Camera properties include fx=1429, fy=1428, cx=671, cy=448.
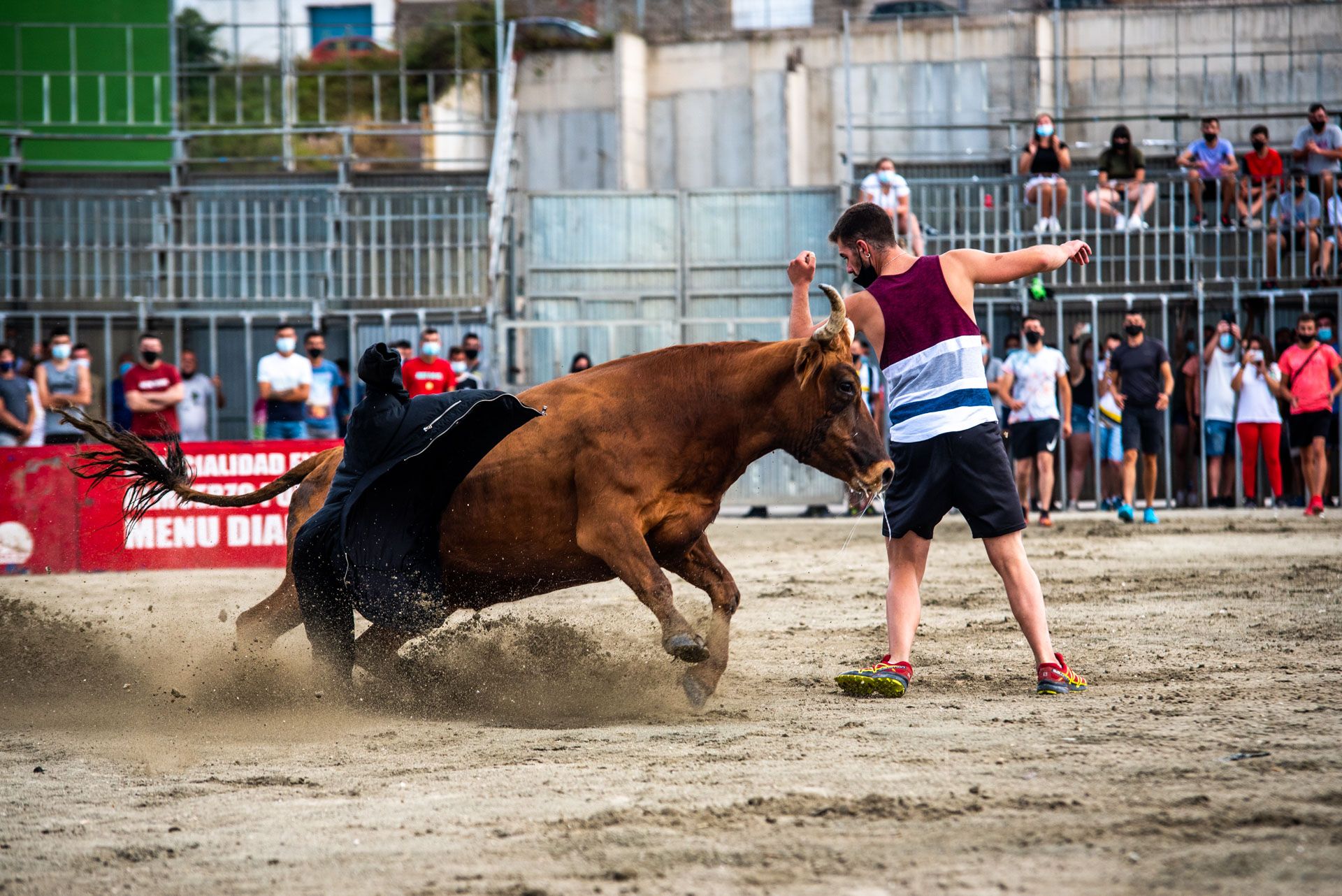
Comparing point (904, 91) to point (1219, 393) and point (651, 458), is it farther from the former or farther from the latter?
point (651, 458)

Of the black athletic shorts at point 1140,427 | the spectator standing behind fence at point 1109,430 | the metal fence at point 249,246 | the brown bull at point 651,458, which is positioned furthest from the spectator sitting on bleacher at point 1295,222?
the brown bull at point 651,458

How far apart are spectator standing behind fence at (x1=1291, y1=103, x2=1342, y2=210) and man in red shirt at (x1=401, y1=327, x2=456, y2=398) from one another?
1059cm

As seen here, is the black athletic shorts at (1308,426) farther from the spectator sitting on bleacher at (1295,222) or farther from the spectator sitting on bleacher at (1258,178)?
the spectator sitting on bleacher at (1258,178)

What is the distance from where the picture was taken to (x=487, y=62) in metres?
21.8

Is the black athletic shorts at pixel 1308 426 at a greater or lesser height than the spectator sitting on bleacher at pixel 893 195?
lesser

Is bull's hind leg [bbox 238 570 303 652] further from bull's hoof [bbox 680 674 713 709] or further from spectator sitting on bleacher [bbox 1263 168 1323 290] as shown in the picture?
spectator sitting on bleacher [bbox 1263 168 1323 290]

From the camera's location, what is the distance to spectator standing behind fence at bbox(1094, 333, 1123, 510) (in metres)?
16.1

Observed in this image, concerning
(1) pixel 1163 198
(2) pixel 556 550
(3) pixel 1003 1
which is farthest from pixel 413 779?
(3) pixel 1003 1

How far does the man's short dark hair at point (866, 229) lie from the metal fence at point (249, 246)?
40.8ft

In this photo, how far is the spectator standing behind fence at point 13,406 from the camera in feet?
47.9

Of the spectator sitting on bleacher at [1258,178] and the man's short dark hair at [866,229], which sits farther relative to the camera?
the spectator sitting on bleacher at [1258,178]

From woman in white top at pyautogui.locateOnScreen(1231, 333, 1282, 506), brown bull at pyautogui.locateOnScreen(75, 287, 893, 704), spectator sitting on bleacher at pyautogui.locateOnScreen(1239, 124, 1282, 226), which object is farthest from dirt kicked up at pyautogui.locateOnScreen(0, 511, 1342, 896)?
spectator sitting on bleacher at pyautogui.locateOnScreen(1239, 124, 1282, 226)

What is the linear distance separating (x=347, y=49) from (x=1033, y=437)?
1254 centimetres

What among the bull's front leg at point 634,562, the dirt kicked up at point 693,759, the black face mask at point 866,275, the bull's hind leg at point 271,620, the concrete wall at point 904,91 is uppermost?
the concrete wall at point 904,91
